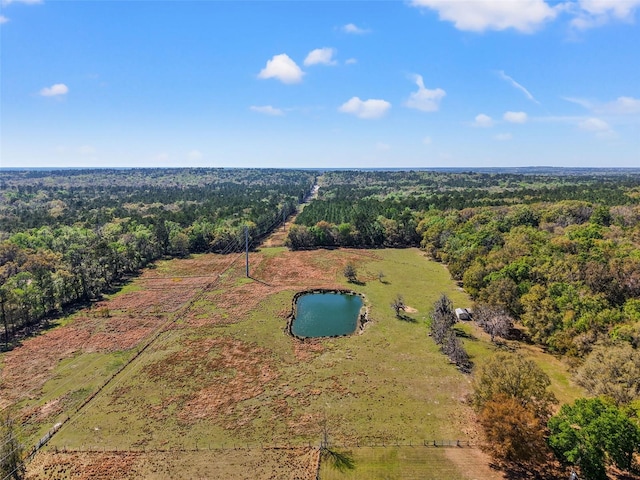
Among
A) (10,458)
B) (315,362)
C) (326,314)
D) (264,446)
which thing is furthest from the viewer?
(326,314)

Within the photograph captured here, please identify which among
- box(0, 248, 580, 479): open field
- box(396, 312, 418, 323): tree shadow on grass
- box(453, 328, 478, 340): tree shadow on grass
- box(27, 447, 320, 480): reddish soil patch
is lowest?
box(27, 447, 320, 480): reddish soil patch

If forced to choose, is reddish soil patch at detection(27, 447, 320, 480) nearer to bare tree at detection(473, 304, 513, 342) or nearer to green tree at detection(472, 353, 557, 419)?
green tree at detection(472, 353, 557, 419)

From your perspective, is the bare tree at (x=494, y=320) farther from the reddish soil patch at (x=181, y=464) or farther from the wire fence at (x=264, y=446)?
the reddish soil patch at (x=181, y=464)

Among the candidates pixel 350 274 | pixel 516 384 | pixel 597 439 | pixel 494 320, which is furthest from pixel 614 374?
pixel 350 274

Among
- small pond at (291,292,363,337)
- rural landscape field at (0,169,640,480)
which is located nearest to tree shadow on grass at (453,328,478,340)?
rural landscape field at (0,169,640,480)

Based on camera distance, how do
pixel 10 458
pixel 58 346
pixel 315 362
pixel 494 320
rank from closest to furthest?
pixel 10 458, pixel 315 362, pixel 494 320, pixel 58 346

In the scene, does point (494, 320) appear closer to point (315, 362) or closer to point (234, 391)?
point (315, 362)

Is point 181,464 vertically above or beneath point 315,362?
beneath
